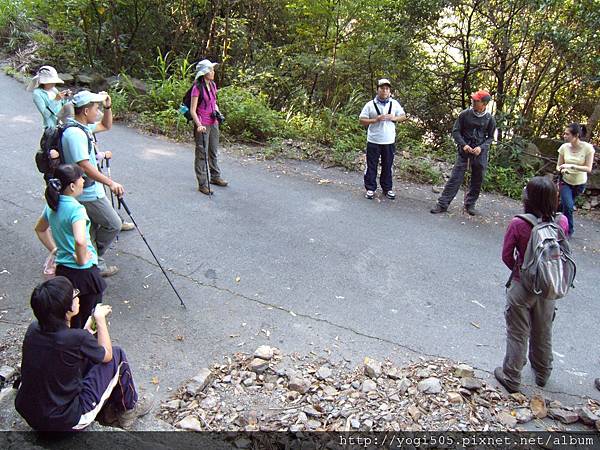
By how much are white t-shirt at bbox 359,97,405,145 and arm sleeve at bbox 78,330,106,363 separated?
570cm

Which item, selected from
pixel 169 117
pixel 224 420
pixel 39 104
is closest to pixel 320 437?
pixel 224 420

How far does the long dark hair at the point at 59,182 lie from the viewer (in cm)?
367

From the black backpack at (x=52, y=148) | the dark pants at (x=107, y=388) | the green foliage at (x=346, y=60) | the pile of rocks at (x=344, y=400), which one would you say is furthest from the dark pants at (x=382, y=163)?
the dark pants at (x=107, y=388)

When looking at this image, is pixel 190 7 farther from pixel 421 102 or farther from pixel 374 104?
pixel 374 104

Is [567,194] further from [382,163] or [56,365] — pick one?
[56,365]

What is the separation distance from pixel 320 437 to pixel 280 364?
2.93 ft

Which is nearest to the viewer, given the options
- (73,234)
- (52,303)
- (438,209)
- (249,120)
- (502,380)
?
(52,303)

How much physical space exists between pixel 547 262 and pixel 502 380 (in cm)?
113

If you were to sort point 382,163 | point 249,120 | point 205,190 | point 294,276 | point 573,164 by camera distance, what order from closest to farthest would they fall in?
point 294,276
point 573,164
point 205,190
point 382,163
point 249,120

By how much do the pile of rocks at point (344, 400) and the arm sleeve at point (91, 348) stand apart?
847 mm

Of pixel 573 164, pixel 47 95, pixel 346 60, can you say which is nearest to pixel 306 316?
pixel 47 95

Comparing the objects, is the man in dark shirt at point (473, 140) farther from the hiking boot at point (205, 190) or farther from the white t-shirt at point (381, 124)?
the hiking boot at point (205, 190)

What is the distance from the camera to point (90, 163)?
14.8 feet

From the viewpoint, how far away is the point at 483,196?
8.86 m
